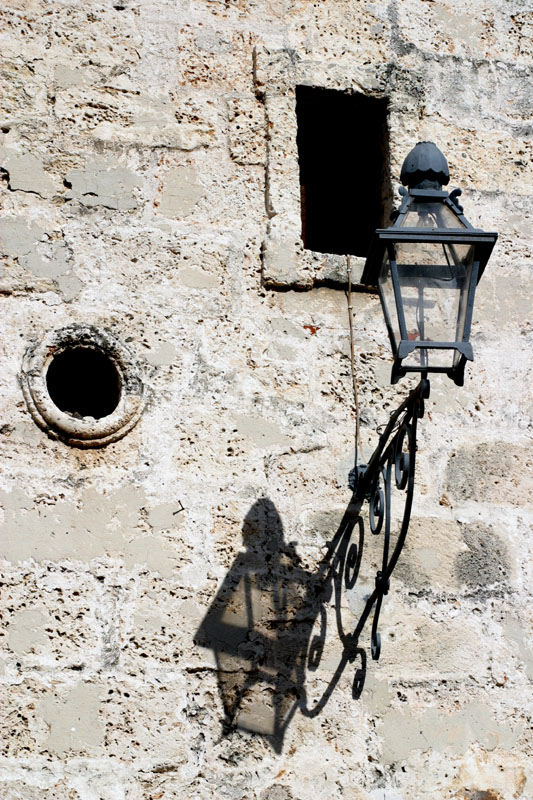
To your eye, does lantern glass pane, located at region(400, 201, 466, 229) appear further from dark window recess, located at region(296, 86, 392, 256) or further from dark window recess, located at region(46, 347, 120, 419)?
dark window recess, located at region(46, 347, 120, 419)

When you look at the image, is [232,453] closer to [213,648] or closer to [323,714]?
[213,648]

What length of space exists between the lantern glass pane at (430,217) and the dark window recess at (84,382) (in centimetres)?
103

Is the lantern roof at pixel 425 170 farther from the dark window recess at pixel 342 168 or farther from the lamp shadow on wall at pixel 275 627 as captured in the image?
the lamp shadow on wall at pixel 275 627

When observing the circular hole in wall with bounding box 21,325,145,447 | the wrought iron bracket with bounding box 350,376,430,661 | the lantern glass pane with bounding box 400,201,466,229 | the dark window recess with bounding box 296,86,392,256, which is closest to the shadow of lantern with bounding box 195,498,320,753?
the wrought iron bracket with bounding box 350,376,430,661

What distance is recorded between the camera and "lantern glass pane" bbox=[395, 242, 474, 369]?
8.81 ft

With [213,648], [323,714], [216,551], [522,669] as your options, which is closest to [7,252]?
[216,551]

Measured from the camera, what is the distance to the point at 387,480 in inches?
117

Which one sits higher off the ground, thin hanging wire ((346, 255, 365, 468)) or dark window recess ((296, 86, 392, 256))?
dark window recess ((296, 86, 392, 256))

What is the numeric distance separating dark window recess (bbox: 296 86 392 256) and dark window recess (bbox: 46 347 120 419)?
3.39 feet

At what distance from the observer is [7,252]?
327cm

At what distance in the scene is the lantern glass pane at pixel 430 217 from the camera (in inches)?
109

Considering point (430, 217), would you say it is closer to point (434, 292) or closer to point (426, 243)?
point (426, 243)

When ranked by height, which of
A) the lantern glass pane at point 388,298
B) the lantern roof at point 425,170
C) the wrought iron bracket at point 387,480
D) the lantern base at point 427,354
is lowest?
the wrought iron bracket at point 387,480

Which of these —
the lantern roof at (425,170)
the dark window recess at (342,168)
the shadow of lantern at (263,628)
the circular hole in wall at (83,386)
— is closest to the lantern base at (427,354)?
the lantern roof at (425,170)
